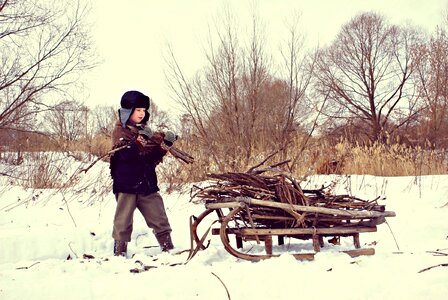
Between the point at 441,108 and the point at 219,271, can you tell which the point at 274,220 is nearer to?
the point at 219,271

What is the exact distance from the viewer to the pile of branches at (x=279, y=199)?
334 centimetres

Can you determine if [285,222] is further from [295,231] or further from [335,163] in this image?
[335,163]

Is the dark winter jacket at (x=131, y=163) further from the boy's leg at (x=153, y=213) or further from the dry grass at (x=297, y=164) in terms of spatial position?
the dry grass at (x=297, y=164)

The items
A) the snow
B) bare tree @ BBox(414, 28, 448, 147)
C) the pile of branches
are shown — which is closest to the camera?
the snow

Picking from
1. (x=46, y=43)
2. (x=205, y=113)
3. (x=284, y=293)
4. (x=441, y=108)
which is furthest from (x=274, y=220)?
(x=441, y=108)

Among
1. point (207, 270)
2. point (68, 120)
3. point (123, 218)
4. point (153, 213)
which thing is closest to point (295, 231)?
point (207, 270)

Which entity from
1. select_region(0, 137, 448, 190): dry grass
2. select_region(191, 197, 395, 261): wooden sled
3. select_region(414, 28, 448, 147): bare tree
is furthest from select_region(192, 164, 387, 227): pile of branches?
select_region(414, 28, 448, 147): bare tree

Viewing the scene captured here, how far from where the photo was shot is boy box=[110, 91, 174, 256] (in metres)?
4.47

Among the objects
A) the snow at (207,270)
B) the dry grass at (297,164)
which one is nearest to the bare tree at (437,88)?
the dry grass at (297,164)

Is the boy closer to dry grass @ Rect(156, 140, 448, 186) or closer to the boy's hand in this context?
the boy's hand

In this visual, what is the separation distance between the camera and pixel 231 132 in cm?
990

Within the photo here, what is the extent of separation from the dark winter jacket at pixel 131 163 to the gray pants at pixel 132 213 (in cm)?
9

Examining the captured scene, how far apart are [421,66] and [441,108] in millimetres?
5509

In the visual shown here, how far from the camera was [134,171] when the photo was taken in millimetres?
4531
